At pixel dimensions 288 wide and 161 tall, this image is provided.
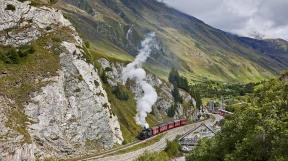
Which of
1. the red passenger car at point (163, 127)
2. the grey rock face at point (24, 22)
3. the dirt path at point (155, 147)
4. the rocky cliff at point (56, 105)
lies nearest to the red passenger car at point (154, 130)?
the dirt path at point (155, 147)

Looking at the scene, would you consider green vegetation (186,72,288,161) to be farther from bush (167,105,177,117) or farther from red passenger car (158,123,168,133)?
bush (167,105,177,117)

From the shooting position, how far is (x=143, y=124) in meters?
94.9

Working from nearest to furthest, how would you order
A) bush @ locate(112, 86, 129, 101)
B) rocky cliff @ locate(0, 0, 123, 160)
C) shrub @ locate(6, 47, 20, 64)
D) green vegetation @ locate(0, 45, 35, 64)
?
rocky cliff @ locate(0, 0, 123, 160)
green vegetation @ locate(0, 45, 35, 64)
shrub @ locate(6, 47, 20, 64)
bush @ locate(112, 86, 129, 101)

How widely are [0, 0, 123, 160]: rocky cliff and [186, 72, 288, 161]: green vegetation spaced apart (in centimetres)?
3058

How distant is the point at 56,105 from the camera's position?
61562mm

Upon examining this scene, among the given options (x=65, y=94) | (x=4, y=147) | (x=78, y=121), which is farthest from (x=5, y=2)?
(x=4, y=147)

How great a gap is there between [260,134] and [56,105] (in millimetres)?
45879

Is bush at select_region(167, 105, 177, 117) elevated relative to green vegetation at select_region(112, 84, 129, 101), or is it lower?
lower

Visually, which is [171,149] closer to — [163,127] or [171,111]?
[163,127]

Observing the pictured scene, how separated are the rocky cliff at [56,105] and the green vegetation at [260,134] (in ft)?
100

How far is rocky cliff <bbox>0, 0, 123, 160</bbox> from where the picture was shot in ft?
170

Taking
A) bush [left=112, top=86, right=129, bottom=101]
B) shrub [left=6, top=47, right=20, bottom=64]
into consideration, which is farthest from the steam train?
shrub [left=6, top=47, right=20, bottom=64]

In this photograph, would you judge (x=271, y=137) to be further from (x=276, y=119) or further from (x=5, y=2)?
(x=5, y=2)

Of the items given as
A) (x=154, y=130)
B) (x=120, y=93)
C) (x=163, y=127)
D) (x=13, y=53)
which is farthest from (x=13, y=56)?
(x=163, y=127)
